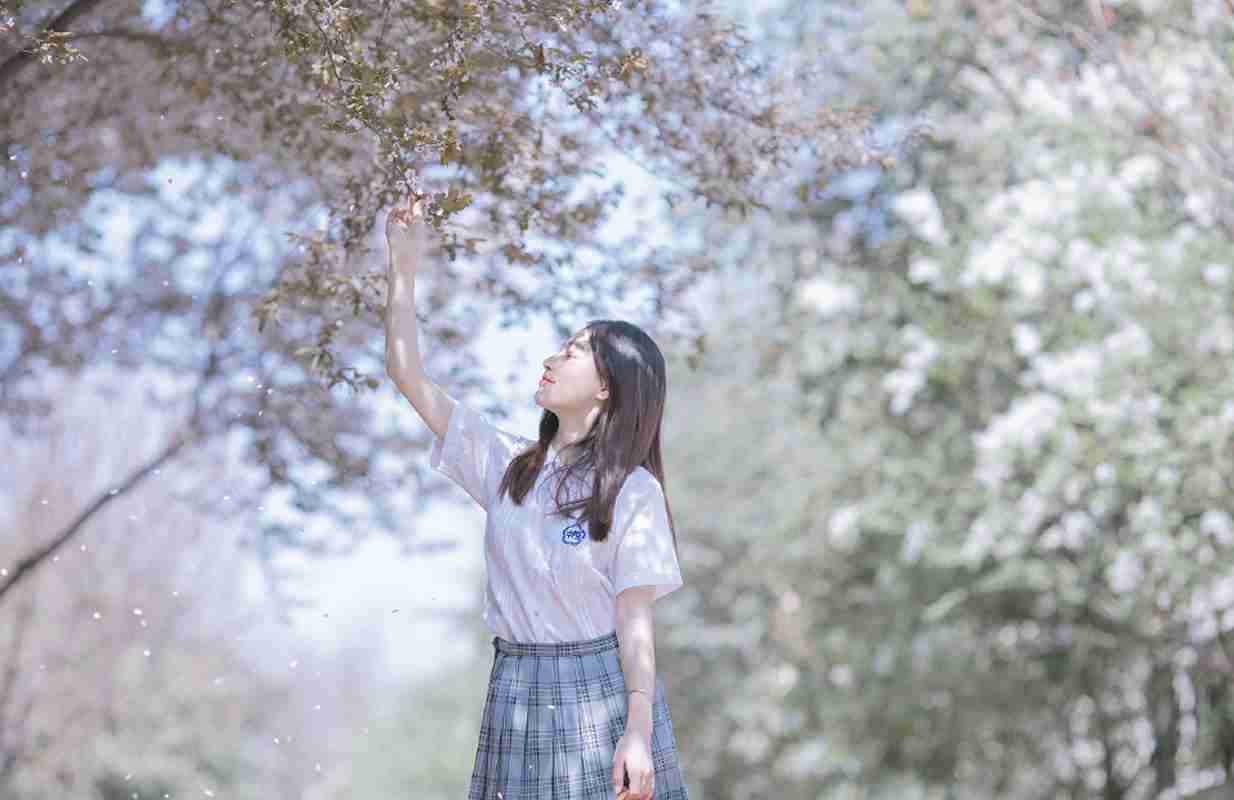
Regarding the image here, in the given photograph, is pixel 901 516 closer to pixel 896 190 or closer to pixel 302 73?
pixel 896 190

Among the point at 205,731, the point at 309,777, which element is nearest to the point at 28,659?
the point at 205,731

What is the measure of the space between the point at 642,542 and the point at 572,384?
309 mm

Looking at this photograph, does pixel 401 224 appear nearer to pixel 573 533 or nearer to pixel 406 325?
pixel 406 325

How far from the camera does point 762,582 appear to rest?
14.0 m

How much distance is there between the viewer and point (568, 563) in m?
2.62

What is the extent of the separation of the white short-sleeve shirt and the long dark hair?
24mm

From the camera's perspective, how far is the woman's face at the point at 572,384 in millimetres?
2762

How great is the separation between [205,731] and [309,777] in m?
6.79

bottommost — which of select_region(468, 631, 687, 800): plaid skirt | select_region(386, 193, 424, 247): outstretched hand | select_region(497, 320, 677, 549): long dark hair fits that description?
select_region(468, 631, 687, 800): plaid skirt

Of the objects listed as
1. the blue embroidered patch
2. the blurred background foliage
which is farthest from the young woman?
the blurred background foliage

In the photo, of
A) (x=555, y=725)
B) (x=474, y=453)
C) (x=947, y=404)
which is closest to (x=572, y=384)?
(x=474, y=453)

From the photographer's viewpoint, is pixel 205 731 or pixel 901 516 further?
pixel 205 731

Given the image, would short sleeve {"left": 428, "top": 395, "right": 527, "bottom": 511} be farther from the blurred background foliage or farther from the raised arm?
the blurred background foliage

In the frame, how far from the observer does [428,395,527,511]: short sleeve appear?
2.80 m
